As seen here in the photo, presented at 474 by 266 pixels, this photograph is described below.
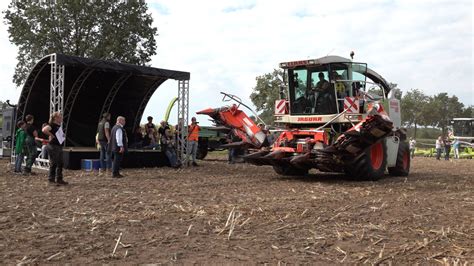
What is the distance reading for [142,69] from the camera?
14898mm

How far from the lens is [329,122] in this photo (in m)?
11.2

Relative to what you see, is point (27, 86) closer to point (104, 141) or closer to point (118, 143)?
point (104, 141)

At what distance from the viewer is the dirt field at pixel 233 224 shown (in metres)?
4.56

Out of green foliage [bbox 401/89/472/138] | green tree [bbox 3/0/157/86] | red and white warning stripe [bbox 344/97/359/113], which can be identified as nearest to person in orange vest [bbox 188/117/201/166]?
red and white warning stripe [bbox 344/97/359/113]

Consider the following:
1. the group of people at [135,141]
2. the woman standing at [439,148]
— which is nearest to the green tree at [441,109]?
the woman standing at [439,148]

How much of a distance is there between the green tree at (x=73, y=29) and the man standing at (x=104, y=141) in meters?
18.1

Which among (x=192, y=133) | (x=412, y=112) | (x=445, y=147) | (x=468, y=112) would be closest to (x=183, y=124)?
(x=192, y=133)

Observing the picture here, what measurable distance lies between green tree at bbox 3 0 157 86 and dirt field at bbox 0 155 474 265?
71.5 ft

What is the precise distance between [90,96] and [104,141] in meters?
5.83

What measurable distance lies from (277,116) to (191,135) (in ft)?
14.2

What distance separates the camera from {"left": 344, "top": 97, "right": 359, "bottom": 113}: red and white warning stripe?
437 inches

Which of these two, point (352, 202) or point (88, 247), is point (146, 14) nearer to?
point (352, 202)

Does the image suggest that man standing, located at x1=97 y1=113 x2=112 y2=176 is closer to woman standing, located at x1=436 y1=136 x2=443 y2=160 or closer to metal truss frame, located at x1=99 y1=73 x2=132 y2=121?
metal truss frame, located at x1=99 y1=73 x2=132 y2=121

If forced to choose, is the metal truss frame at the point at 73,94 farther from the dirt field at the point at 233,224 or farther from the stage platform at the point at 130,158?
the dirt field at the point at 233,224
